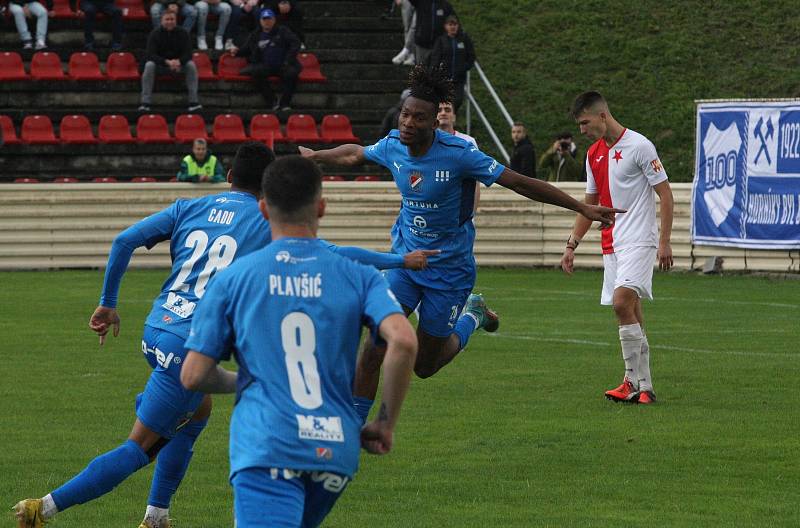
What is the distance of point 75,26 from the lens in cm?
2944

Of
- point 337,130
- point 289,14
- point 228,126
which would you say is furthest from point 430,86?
point 289,14

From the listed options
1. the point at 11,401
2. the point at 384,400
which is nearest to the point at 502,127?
the point at 11,401

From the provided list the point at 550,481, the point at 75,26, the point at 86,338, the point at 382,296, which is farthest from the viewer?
the point at 75,26

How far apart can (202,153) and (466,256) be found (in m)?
14.9

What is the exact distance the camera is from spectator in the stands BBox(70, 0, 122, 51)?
28.3 meters

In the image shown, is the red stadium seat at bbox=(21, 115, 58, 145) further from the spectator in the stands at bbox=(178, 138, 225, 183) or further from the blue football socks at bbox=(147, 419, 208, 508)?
the blue football socks at bbox=(147, 419, 208, 508)

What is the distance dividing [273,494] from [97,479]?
2244 mm

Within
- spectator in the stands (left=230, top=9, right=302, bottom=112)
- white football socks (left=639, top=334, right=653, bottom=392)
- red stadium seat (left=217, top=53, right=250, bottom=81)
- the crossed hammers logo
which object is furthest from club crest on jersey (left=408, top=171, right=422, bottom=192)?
red stadium seat (left=217, top=53, right=250, bottom=81)

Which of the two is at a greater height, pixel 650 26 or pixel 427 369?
pixel 650 26

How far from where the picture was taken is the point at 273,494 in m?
4.43

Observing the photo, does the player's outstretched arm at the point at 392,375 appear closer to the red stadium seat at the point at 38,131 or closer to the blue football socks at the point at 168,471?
the blue football socks at the point at 168,471

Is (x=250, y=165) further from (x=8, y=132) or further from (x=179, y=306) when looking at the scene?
(x=8, y=132)

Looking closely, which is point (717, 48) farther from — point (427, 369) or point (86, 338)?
point (427, 369)

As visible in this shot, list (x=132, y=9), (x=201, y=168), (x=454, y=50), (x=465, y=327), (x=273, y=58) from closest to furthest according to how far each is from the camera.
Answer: (x=465, y=327), (x=201, y=168), (x=454, y=50), (x=273, y=58), (x=132, y=9)
